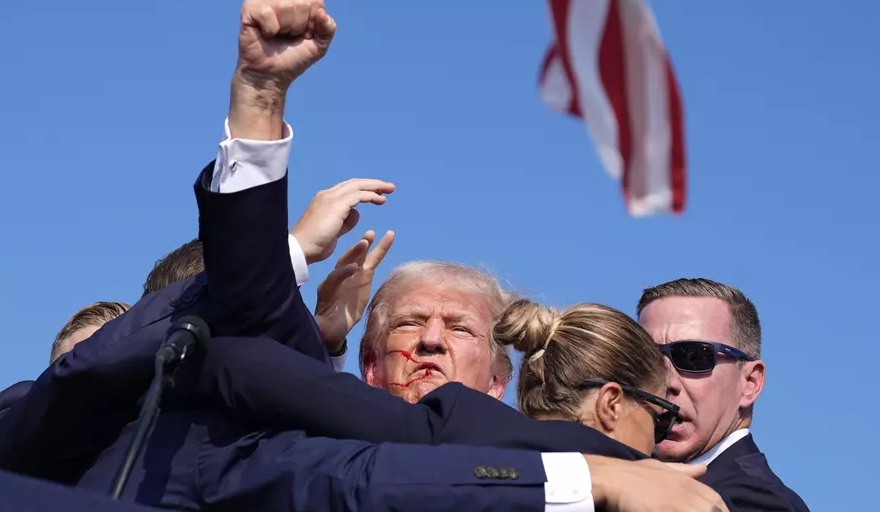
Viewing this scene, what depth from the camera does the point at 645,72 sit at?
9.24 feet

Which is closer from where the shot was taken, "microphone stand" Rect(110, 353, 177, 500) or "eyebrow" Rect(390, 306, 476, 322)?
"microphone stand" Rect(110, 353, 177, 500)

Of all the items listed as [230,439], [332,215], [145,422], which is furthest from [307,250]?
[145,422]

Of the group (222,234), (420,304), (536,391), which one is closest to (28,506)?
(222,234)

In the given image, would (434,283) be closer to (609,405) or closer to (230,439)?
(609,405)

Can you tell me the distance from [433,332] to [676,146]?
2941mm

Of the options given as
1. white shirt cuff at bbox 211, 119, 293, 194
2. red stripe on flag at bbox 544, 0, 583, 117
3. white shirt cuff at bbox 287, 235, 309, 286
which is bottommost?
white shirt cuff at bbox 287, 235, 309, 286

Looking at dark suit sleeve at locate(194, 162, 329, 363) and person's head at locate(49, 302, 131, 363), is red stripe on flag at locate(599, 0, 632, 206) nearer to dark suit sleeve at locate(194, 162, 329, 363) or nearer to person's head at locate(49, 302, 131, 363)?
dark suit sleeve at locate(194, 162, 329, 363)

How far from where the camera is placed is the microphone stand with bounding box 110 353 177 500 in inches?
115

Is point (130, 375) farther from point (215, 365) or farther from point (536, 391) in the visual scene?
point (536, 391)

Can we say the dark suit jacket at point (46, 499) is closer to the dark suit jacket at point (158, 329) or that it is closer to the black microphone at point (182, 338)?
the black microphone at point (182, 338)

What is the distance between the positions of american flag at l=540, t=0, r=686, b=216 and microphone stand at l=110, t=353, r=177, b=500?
108 centimetres

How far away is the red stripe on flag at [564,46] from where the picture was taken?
9.29ft

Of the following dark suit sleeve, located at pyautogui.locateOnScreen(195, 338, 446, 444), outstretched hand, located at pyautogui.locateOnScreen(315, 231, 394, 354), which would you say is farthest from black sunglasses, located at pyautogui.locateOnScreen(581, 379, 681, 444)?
outstretched hand, located at pyautogui.locateOnScreen(315, 231, 394, 354)

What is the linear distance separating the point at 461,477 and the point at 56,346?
10.9ft
